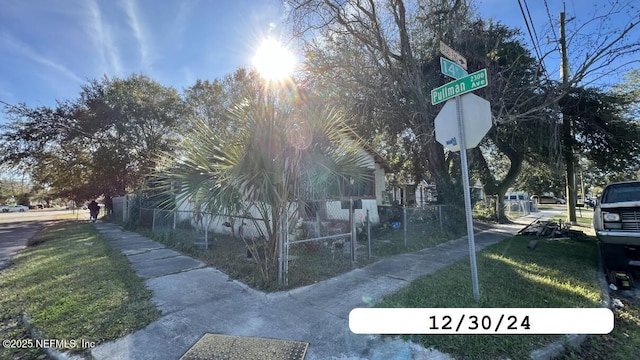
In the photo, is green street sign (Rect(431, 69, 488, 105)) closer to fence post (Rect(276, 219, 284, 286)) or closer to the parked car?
fence post (Rect(276, 219, 284, 286))

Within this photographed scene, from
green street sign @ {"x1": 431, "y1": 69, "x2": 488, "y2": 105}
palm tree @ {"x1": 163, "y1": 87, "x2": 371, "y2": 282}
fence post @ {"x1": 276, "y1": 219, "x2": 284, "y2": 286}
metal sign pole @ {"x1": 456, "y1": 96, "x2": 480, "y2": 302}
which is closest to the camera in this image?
green street sign @ {"x1": 431, "y1": 69, "x2": 488, "y2": 105}

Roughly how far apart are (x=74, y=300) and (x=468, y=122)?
6.30 m

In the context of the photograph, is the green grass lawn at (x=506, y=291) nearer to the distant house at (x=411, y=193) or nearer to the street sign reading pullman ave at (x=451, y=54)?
the street sign reading pullman ave at (x=451, y=54)

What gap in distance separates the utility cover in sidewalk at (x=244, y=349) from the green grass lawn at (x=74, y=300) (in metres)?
1.07

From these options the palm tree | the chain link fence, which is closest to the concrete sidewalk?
the chain link fence

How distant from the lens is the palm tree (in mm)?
4367

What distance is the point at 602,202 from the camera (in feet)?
19.4

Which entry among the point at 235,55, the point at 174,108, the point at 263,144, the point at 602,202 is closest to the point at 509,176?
the point at 602,202

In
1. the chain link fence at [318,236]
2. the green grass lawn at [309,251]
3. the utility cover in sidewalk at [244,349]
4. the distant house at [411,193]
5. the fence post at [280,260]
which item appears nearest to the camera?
the utility cover in sidewalk at [244,349]

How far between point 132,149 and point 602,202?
2516 cm

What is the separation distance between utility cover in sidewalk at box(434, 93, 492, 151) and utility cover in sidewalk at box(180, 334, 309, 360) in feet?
10.3

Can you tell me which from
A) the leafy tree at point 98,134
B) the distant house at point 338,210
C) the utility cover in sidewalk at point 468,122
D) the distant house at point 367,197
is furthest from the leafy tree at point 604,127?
the leafy tree at point 98,134

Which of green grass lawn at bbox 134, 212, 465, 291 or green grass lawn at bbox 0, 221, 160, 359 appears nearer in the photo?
green grass lawn at bbox 0, 221, 160, 359

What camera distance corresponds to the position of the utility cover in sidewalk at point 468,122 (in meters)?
3.53
